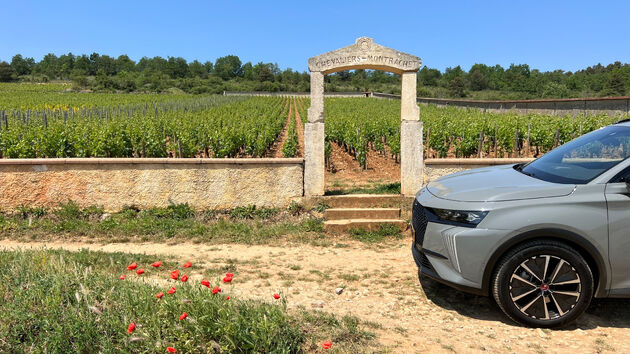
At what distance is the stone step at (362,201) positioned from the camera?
8.05 m

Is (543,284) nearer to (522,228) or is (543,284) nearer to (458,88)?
(522,228)

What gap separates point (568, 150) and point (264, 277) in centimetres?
384

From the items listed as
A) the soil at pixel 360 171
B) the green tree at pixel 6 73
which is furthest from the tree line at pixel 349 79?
the soil at pixel 360 171

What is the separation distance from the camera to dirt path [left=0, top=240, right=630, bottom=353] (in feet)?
12.3

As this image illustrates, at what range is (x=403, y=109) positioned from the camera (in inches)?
320

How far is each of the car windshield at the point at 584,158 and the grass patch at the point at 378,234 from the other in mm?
2572

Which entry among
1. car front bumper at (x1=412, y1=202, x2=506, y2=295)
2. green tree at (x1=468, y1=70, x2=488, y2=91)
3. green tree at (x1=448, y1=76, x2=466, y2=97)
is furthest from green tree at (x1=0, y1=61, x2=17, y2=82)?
car front bumper at (x1=412, y1=202, x2=506, y2=295)

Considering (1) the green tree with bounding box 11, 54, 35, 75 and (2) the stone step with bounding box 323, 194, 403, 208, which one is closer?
(2) the stone step with bounding box 323, 194, 403, 208

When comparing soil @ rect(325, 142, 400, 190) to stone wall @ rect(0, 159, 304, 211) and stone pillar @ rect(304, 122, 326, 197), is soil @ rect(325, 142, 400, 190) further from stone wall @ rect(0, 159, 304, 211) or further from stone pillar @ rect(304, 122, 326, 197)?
stone wall @ rect(0, 159, 304, 211)

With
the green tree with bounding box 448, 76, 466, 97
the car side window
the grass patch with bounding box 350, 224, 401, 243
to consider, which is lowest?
the grass patch with bounding box 350, 224, 401, 243

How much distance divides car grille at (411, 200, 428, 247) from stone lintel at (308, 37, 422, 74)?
3790mm

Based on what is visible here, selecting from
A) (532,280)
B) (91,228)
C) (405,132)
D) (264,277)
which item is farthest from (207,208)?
(532,280)

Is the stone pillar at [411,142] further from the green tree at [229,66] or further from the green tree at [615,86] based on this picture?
the green tree at [229,66]

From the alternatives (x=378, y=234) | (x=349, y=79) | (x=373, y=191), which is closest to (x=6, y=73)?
(x=349, y=79)
